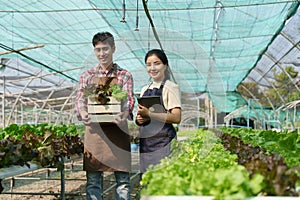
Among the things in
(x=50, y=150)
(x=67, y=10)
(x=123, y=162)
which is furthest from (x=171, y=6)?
(x=123, y=162)

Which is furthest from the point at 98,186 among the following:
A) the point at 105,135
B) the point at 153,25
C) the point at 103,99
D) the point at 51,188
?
the point at 153,25

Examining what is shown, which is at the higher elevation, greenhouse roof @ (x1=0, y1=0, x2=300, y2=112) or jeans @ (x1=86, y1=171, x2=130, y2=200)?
greenhouse roof @ (x1=0, y1=0, x2=300, y2=112)

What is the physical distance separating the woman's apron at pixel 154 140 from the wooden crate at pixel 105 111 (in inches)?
11.2

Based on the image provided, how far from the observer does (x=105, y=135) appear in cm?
381

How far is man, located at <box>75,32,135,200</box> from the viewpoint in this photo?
3.72 m

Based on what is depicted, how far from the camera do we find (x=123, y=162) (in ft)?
12.4

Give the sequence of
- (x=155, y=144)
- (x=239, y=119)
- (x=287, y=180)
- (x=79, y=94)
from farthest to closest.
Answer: (x=239, y=119), (x=79, y=94), (x=155, y=144), (x=287, y=180)

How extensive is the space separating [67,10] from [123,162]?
→ 4.67m

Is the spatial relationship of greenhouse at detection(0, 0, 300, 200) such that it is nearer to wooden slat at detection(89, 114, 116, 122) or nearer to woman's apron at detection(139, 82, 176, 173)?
woman's apron at detection(139, 82, 176, 173)

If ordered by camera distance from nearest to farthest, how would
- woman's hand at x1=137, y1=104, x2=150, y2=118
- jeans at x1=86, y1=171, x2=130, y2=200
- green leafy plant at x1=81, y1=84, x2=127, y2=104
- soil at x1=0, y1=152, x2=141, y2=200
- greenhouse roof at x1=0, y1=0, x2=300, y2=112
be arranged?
woman's hand at x1=137, y1=104, x2=150, y2=118 < green leafy plant at x1=81, y1=84, x2=127, y2=104 < jeans at x1=86, y1=171, x2=130, y2=200 < soil at x1=0, y1=152, x2=141, y2=200 < greenhouse roof at x1=0, y1=0, x2=300, y2=112

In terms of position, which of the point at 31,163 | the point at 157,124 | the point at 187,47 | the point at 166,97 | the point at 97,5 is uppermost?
the point at 97,5

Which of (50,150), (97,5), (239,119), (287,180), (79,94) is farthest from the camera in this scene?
(239,119)

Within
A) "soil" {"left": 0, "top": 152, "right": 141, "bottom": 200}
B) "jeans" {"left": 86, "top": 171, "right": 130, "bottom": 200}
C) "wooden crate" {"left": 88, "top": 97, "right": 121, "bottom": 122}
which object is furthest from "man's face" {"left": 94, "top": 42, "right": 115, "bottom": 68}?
"soil" {"left": 0, "top": 152, "right": 141, "bottom": 200}

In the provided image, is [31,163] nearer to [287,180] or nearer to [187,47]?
[187,47]
